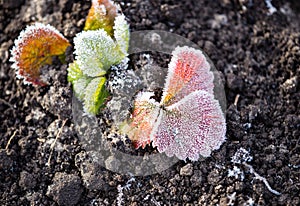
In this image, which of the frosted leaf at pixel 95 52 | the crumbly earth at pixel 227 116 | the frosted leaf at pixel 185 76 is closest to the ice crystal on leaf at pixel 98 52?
the frosted leaf at pixel 95 52

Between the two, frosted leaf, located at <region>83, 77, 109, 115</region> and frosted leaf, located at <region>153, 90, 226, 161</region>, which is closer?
frosted leaf, located at <region>153, 90, 226, 161</region>

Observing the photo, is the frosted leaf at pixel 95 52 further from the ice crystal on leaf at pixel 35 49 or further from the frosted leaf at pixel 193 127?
the frosted leaf at pixel 193 127

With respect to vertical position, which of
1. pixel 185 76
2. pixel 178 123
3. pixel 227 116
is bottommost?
pixel 227 116

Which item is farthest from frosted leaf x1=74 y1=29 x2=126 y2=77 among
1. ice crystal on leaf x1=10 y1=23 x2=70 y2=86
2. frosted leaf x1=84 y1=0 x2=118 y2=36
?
ice crystal on leaf x1=10 y1=23 x2=70 y2=86

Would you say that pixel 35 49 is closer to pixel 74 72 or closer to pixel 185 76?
pixel 74 72

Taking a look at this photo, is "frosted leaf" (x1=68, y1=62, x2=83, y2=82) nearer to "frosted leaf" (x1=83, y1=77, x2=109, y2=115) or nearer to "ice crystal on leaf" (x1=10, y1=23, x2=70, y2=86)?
"frosted leaf" (x1=83, y1=77, x2=109, y2=115)

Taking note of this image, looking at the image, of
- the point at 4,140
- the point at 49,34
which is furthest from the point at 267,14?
the point at 4,140

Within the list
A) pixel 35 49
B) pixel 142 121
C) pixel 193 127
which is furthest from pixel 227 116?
pixel 35 49
